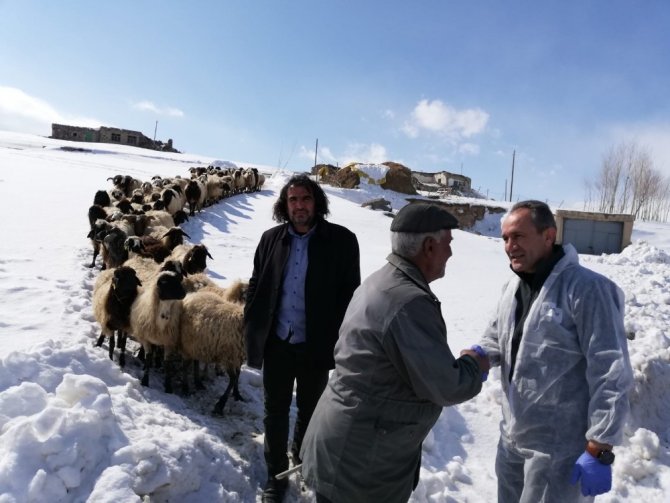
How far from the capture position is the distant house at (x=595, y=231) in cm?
2177

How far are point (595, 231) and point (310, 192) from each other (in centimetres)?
2259

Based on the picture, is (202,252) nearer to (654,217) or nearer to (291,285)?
(291,285)

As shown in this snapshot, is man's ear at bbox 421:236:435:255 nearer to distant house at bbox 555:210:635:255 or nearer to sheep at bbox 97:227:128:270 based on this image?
sheep at bbox 97:227:128:270

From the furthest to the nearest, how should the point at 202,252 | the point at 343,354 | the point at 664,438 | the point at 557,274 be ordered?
1. the point at 202,252
2. the point at 664,438
3. the point at 557,274
4. the point at 343,354

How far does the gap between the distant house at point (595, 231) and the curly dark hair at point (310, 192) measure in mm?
21052

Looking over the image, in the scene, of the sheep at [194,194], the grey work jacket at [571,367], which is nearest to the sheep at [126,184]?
the sheep at [194,194]

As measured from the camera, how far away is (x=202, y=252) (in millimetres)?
7008

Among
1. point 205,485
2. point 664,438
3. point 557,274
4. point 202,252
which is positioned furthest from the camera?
point 202,252

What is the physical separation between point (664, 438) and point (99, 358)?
6.09m

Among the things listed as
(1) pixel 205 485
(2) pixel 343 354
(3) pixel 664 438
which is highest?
(2) pixel 343 354

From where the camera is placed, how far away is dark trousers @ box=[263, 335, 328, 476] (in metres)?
3.25

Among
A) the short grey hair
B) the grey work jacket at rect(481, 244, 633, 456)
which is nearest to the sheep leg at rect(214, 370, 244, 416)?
the grey work jacket at rect(481, 244, 633, 456)

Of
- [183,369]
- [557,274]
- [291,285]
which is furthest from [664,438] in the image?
[183,369]

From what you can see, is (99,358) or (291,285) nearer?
(291,285)
